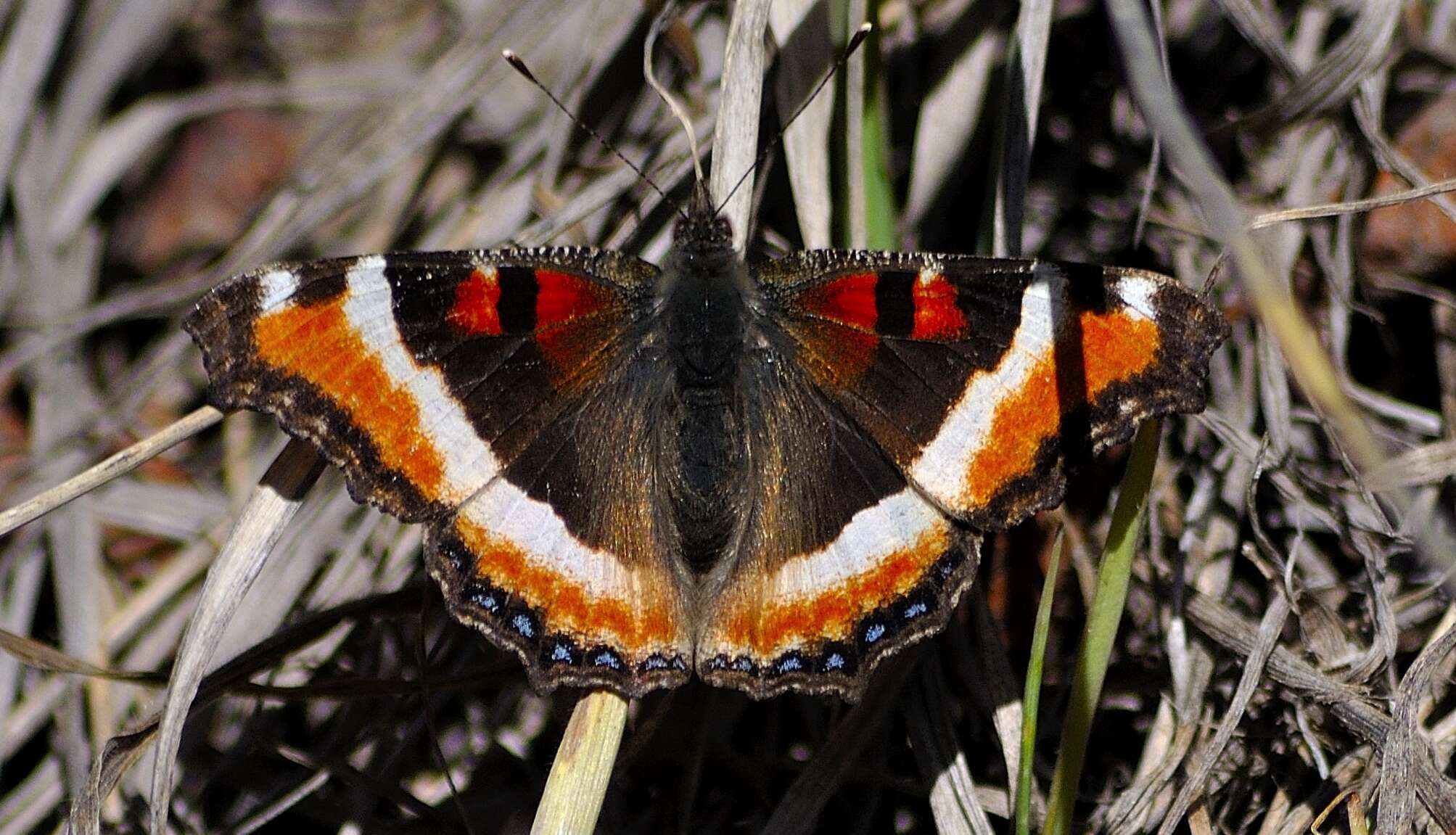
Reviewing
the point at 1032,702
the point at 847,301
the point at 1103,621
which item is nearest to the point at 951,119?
the point at 847,301

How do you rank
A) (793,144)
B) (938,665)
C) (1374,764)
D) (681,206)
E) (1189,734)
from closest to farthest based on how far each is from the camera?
(1374,764) < (1189,734) < (938,665) < (793,144) < (681,206)

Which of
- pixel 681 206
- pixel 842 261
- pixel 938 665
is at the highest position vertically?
pixel 681 206

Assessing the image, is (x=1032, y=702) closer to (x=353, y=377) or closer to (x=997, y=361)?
(x=997, y=361)

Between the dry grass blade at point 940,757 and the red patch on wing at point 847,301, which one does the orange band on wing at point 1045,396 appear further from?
the dry grass blade at point 940,757

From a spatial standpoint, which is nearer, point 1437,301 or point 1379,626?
point 1379,626

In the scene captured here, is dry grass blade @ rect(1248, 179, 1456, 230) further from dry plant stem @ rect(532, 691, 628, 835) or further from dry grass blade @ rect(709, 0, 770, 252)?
dry plant stem @ rect(532, 691, 628, 835)

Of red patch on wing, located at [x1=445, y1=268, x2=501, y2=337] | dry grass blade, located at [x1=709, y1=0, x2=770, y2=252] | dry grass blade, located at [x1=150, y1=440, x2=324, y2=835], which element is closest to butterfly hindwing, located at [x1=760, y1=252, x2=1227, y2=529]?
dry grass blade, located at [x1=709, y1=0, x2=770, y2=252]

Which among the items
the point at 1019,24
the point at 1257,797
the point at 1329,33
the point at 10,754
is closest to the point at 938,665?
the point at 1257,797

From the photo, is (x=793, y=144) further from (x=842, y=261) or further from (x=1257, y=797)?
(x=1257, y=797)
